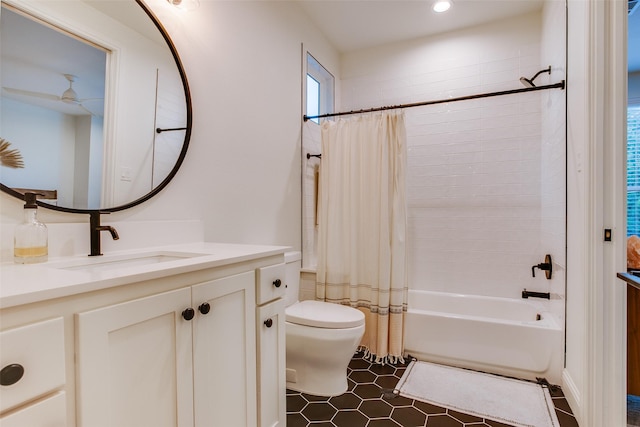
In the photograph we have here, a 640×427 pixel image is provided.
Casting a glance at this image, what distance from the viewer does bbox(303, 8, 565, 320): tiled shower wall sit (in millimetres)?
2672

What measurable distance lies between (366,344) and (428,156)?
1.74 m

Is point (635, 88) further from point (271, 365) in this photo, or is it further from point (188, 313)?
point (188, 313)

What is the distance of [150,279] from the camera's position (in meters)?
0.83

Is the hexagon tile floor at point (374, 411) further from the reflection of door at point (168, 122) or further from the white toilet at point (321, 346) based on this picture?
the reflection of door at point (168, 122)

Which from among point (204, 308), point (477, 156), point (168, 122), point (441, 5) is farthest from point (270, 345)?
point (441, 5)

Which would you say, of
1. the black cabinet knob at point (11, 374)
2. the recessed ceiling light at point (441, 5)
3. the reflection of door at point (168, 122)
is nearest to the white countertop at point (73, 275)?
the black cabinet knob at point (11, 374)

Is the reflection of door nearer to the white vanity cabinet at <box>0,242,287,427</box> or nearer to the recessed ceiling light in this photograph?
the white vanity cabinet at <box>0,242,287,427</box>

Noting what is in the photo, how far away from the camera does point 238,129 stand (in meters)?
1.92

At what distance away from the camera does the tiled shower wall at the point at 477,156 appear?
8.77ft

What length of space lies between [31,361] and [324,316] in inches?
55.7

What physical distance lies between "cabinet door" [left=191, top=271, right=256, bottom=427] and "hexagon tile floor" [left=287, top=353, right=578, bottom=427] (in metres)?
0.60

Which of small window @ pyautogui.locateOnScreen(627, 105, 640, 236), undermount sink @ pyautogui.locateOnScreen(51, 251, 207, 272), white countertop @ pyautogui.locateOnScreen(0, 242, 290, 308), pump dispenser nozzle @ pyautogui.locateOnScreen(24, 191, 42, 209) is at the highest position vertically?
small window @ pyautogui.locateOnScreen(627, 105, 640, 236)

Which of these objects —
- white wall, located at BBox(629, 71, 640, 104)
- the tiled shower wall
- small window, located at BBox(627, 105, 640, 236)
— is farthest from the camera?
white wall, located at BBox(629, 71, 640, 104)

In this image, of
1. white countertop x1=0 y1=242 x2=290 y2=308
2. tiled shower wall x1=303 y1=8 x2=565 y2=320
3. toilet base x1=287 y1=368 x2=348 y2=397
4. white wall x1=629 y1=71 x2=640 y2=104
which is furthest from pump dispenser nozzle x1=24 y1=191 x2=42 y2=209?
white wall x1=629 y1=71 x2=640 y2=104
